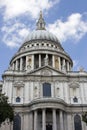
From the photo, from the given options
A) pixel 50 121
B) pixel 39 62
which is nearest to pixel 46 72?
pixel 39 62

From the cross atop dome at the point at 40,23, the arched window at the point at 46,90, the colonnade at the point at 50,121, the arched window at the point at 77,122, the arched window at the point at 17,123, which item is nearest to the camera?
the colonnade at the point at 50,121

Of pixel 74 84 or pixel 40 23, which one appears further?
pixel 40 23

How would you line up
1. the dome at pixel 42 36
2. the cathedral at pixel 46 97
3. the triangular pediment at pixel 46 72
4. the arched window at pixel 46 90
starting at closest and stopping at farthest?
the cathedral at pixel 46 97 → the arched window at pixel 46 90 → the triangular pediment at pixel 46 72 → the dome at pixel 42 36

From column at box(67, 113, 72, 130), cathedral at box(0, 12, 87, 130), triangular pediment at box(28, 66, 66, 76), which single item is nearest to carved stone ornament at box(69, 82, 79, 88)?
cathedral at box(0, 12, 87, 130)

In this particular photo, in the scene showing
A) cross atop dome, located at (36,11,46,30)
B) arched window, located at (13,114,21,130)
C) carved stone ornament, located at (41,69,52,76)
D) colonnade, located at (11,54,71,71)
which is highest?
cross atop dome, located at (36,11,46,30)

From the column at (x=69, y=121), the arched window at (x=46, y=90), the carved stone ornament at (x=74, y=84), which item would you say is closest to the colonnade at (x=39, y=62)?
the carved stone ornament at (x=74, y=84)

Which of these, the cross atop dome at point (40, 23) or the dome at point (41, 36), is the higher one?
the cross atop dome at point (40, 23)

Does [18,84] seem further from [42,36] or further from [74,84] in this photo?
[42,36]

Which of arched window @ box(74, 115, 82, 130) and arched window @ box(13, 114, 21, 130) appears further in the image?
arched window @ box(74, 115, 82, 130)

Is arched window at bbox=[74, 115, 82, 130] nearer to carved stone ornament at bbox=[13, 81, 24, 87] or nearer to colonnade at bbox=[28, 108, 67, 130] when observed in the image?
colonnade at bbox=[28, 108, 67, 130]

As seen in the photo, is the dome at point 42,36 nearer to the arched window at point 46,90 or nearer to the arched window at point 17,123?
the arched window at point 46,90

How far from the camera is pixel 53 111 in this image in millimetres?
46156

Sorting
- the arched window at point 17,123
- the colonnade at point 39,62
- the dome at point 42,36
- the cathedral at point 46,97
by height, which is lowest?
the arched window at point 17,123

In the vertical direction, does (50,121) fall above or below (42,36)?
below
